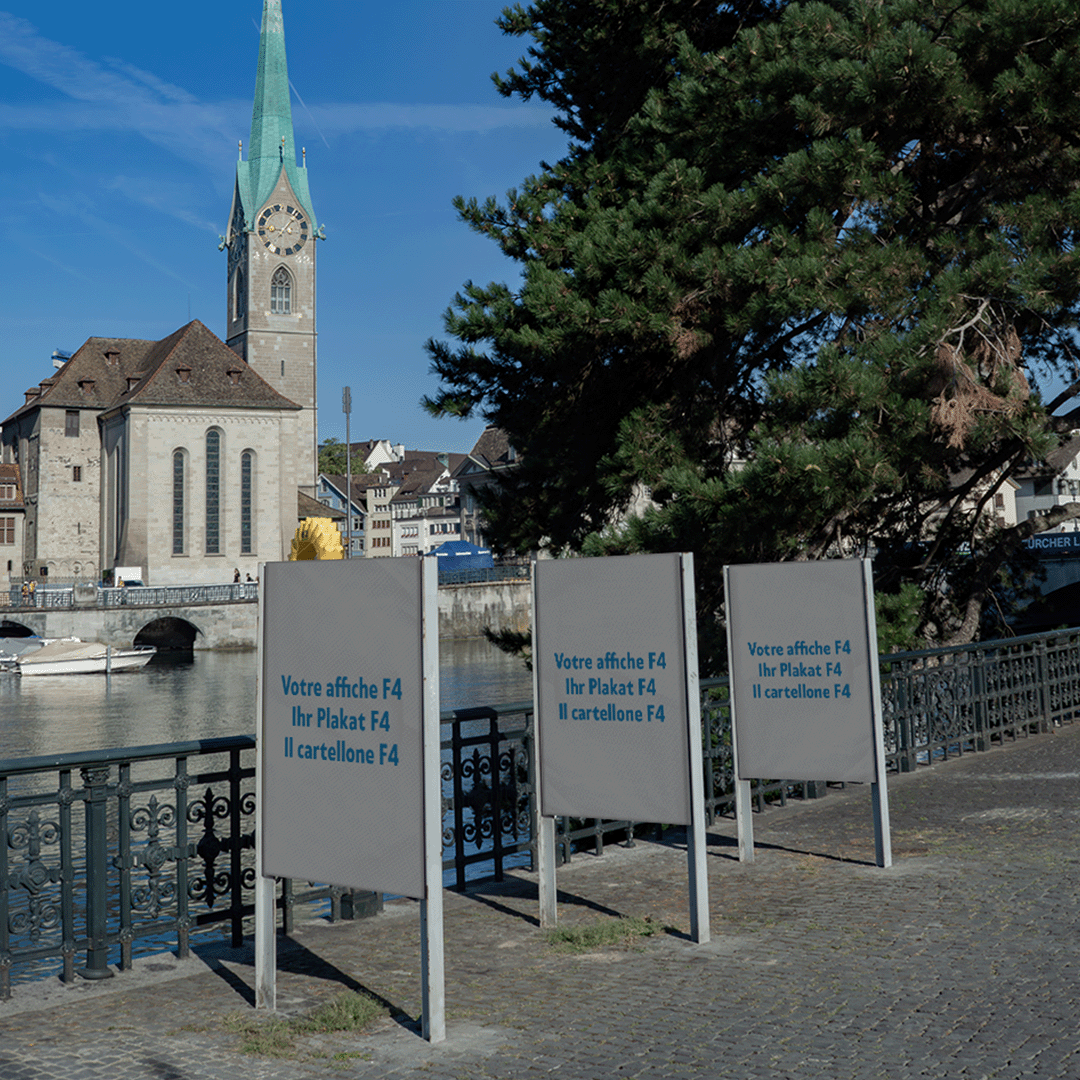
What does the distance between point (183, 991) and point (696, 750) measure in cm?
252

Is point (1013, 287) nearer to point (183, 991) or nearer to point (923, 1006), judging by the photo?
point (923, 1006)

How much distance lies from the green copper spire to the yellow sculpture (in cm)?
8892

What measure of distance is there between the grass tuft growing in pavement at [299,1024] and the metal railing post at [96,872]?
0.92 m

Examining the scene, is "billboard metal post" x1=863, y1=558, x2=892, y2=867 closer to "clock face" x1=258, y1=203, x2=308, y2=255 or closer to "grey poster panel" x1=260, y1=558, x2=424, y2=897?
"grey poster panel" x1=260, y1=558, x2=424, y2=897

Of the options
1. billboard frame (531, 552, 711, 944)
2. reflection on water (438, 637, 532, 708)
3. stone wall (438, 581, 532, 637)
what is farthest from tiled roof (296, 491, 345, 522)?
billboard frame (531, 552, 711, 944)

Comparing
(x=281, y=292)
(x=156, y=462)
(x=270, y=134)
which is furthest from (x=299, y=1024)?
(x=270, y=134)

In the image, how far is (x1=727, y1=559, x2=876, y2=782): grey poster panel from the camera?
7227mm

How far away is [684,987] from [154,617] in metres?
55.4

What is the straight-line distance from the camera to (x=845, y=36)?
1035cm

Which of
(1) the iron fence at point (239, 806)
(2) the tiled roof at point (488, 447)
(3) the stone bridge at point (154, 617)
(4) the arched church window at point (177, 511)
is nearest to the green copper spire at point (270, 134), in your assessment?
(2) the tiled roof at point (488, 447)

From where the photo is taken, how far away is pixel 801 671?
7406 millimetres

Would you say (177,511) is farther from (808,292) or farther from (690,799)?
(690,799)

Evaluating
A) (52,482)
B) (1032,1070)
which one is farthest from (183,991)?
(52,482)

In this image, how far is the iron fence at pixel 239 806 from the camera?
5230 millimetres
